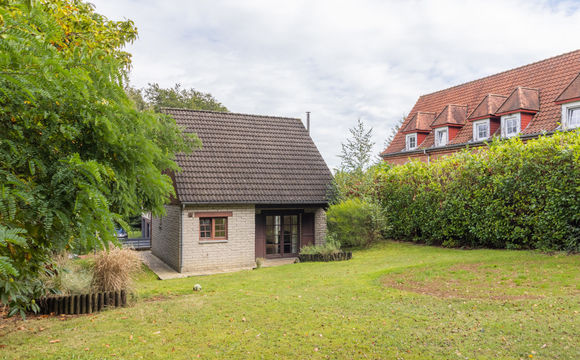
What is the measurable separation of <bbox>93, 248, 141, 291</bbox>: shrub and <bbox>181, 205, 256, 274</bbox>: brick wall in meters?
6.49

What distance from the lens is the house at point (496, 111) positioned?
818 inches

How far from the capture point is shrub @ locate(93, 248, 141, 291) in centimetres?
888

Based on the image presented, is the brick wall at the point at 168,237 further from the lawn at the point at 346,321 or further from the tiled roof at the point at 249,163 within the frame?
the lawn at the point at 346,321

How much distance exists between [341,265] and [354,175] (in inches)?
254

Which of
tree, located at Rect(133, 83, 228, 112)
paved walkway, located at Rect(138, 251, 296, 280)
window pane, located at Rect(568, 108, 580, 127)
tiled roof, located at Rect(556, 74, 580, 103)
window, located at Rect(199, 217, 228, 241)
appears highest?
tree, located at Rect(133, 83, 228, 112)

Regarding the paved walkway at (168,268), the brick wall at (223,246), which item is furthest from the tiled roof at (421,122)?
the brick wall at (223,246)

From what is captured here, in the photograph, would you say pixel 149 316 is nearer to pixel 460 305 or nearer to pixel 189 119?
pixel 460 305

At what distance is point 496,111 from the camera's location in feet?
75.6

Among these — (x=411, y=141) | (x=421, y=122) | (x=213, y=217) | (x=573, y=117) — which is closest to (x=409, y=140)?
(x=411, y=141)

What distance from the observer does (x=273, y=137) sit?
67.3 ft

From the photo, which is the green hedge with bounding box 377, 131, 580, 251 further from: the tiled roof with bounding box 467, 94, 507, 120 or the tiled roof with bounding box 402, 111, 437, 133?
the tiled roof with bounding box 402, 111, 437, 133

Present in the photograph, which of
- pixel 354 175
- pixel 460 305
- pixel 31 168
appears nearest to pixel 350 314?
pixel 460 305

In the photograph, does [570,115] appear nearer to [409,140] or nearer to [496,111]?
[496,111]

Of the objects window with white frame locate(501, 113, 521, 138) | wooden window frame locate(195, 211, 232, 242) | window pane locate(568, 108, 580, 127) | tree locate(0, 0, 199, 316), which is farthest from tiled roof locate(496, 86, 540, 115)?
tree locate(0, 0, 199, 316)
